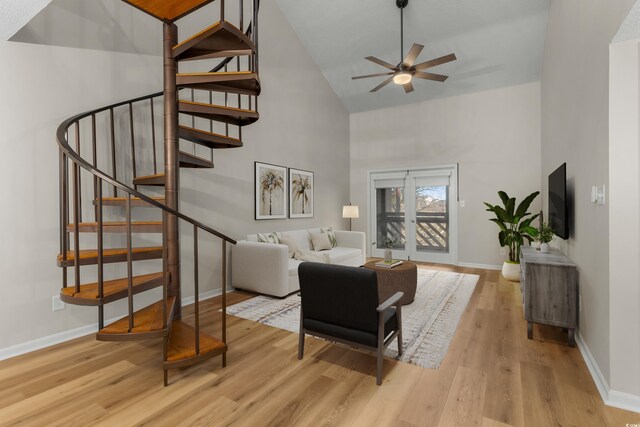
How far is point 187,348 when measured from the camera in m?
2.25

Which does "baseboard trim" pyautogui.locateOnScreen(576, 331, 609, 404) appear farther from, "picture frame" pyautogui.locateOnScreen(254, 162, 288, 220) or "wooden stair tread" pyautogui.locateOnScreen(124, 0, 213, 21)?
"picture frame" pyautogui.locateOnScreen(254, 162, 288, 220)

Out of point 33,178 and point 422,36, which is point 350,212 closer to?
point 422,36

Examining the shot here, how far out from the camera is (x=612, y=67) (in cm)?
187

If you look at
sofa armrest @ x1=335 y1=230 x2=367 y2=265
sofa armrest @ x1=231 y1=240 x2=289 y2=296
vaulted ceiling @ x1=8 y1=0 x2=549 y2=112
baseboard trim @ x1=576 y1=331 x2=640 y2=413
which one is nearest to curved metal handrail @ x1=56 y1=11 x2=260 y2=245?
vaulted ceiling @ x1=8 y1=0 x2=549 y2=112

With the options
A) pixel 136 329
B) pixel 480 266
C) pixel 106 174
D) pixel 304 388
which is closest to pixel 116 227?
pixel 106 174

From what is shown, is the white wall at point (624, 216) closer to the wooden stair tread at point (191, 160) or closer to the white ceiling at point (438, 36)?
the wooden stair tread at point (191, 160)

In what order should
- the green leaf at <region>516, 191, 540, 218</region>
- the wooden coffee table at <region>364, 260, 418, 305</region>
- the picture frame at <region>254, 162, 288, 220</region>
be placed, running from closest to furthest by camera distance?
the wooden coffee table at <region>364, 260, 418, 305</region> < the green leaf at <region>516, 191, 540, 218</region> < the picture frame at <region>254, 162, 288, 220</region>

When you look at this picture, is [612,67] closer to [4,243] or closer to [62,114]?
[62,114]

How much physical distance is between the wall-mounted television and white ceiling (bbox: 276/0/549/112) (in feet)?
8.58

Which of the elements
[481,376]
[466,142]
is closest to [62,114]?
[481,376]

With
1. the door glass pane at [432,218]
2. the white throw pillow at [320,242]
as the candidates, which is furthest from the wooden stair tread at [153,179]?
the door glass pane at [432,218]

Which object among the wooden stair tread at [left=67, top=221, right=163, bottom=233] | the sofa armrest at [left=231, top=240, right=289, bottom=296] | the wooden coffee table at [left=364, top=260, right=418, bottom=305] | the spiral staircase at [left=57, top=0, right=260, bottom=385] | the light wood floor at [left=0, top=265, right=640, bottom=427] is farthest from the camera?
the sofa armrest at [left=231, top=240, right=289, bottom=296]

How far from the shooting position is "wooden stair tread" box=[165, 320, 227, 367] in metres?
2.12

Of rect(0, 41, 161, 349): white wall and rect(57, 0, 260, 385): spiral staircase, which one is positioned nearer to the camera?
rect(57, 0, 260, 385): spiral staircase
